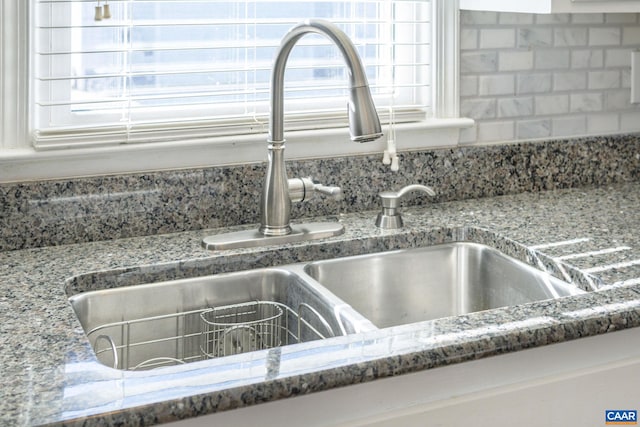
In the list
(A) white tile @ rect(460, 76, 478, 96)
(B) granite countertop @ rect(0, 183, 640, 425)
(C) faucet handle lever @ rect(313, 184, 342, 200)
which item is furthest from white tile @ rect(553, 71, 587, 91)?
(C) faucet handle lever @ rect(313, 184, 342, 200)

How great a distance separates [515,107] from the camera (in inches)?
85.3

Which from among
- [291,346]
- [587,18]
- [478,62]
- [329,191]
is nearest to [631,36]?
[587,18]

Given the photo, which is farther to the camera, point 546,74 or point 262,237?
point 546,74

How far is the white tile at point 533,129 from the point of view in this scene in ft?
7.14

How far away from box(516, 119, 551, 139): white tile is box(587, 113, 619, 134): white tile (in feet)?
0.46

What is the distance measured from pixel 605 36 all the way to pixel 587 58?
85 mm

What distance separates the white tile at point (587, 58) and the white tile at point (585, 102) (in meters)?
0.08

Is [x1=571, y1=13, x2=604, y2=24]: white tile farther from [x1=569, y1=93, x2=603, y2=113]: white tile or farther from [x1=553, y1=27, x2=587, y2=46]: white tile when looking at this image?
[x1=569, y1=93, x2=603, y2=113]: white tile

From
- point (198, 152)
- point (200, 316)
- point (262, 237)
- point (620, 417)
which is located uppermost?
point (198, 152)

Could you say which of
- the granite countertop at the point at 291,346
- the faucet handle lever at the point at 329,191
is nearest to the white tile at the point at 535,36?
the granite countertop at the point at 291,346

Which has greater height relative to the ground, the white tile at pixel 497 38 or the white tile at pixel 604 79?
the white tile at pixel 497 38

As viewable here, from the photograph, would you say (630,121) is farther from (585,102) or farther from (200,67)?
(200,67)

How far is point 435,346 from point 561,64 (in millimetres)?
1293

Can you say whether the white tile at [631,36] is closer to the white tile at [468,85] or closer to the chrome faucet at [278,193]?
the white tile at [468,85]
